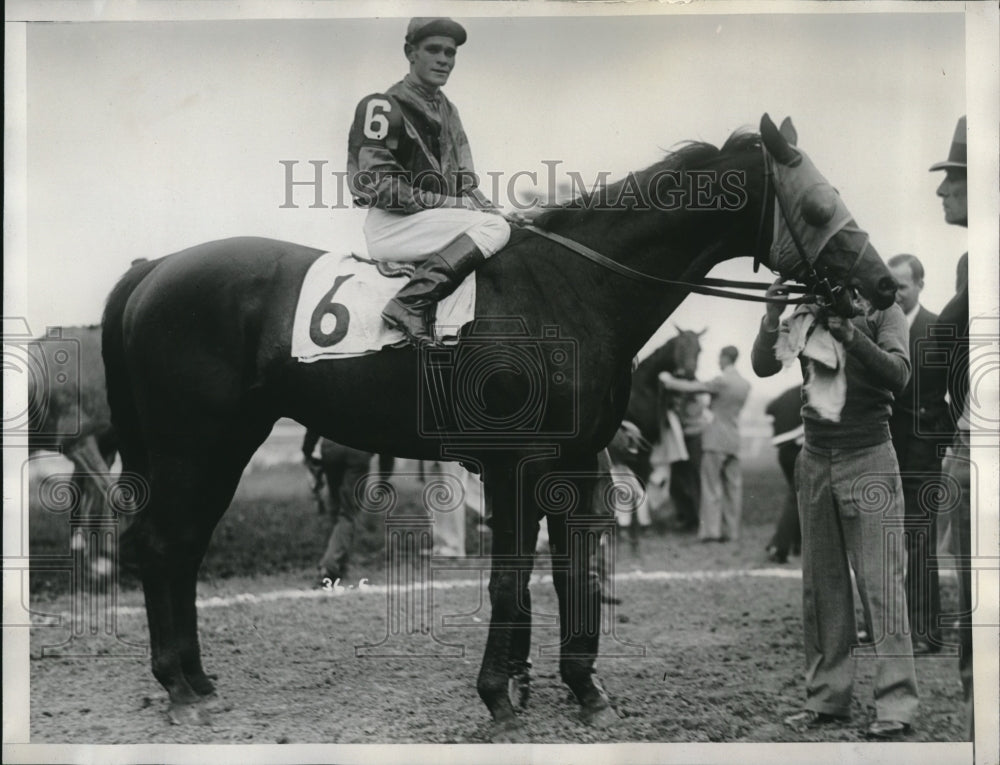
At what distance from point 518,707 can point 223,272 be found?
244 centimetres

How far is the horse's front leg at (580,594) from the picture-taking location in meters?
5.52

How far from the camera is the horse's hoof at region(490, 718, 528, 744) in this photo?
531cm

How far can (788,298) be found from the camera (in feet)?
17.7

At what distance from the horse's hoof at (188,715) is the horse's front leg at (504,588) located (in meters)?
1.29

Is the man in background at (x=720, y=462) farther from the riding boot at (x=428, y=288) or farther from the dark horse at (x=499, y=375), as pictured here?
the riding boot at (x=428, y=288)

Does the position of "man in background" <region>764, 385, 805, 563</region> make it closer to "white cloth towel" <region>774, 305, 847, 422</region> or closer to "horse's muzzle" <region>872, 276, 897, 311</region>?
"white cloth towel" <region>774, 305, 847, 422</region>

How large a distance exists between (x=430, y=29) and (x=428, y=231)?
1.01 meters

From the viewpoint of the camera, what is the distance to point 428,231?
17.7ft

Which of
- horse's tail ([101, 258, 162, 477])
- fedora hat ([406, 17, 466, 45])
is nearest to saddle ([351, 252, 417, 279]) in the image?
fedora hat ([406, 17, 466, 45])

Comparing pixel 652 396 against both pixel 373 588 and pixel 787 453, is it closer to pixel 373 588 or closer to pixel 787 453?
pixel 787 453

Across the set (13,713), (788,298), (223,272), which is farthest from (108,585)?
(788,298)

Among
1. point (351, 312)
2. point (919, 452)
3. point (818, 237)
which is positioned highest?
point (818, 237)

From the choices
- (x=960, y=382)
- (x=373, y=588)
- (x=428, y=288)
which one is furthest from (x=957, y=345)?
(x=373, y=588)

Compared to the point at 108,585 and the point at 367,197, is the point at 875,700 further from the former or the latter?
the point at 108,585
